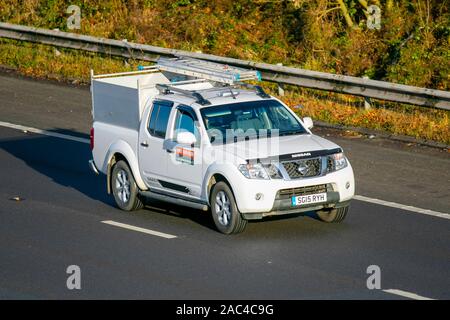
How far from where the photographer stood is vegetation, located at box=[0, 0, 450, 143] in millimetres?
22906

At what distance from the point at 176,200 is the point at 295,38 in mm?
12963

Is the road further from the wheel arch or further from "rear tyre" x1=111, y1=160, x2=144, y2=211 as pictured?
the wheel arch

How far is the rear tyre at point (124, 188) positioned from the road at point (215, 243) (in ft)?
0.55

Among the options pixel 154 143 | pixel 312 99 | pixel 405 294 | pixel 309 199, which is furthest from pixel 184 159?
pixel 312 99

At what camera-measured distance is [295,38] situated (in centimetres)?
2762

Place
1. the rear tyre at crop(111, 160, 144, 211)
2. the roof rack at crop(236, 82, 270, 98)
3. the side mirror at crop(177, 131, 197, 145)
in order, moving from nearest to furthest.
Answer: the side mirror at crop(177, 131, 197, 145) < the roof rack at crop(236, 82, 270, 98) < the rear tyre at crop(111, 160, 144, 211)

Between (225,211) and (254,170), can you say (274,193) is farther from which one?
(225,211)

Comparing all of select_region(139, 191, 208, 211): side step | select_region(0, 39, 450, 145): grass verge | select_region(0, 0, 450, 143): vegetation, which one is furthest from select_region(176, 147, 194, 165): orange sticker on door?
select_region(0, 0, 450, 143): vegetation

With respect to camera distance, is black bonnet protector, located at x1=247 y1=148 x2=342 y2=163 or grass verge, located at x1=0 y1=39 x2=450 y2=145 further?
grass verge, located at x1=0 y1=39 x2=450 y2=145

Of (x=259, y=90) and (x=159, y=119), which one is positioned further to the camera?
(x=259, y=90)

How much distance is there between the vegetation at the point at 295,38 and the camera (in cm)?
2291

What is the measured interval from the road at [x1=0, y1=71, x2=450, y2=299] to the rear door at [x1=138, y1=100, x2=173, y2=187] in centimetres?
63
